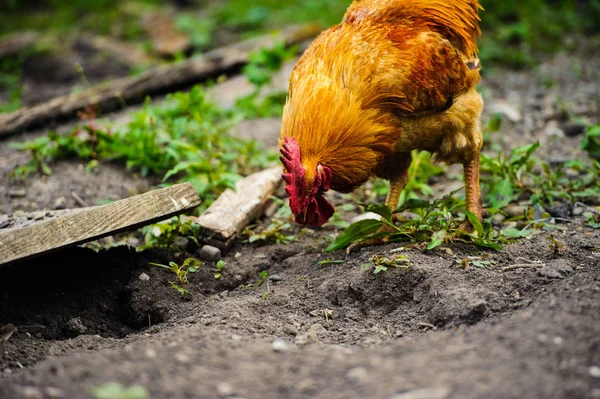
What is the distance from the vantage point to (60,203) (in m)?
4.69

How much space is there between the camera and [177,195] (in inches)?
140

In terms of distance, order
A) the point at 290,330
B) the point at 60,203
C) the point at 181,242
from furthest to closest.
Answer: the point at 60,203 → the point at 181,242 → the point at 290,330

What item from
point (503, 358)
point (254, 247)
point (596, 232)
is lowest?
point (254, 247)

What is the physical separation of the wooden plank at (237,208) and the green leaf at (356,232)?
0.73 metres

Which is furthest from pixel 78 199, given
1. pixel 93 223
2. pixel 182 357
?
pixel 182 357

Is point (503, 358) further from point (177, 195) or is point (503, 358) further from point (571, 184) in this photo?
point (571, 184)

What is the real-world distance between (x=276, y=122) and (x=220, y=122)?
637mm

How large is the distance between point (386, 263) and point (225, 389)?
151cm

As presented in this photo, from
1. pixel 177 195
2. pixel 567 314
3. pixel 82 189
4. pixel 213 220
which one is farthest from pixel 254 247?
pixel 567 314

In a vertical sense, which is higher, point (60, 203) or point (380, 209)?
point (380, 209)

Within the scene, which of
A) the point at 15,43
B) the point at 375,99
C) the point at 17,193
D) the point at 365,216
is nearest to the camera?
the point at 375,99

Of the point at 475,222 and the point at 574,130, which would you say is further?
the point at 574,130

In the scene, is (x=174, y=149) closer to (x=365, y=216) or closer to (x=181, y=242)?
(x=181, y=242)

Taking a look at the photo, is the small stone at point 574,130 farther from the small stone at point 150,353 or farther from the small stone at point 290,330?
the small stone at point 150,353
